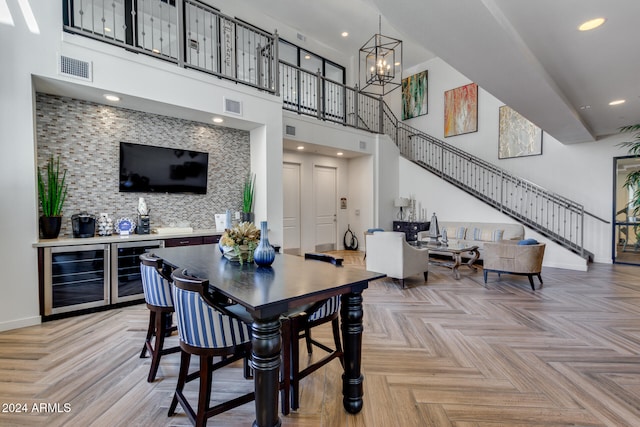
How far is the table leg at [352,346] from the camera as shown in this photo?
1.84 meters

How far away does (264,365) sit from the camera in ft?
4.69

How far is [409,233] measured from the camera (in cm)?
782

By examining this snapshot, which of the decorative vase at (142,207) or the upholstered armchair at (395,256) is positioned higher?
the decorative vase at (142,207)

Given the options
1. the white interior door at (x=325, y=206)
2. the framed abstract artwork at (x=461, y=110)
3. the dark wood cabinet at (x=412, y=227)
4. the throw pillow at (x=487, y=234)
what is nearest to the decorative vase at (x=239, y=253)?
the white interior door at (x=325, y=206)

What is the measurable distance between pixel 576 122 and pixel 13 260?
8.20m

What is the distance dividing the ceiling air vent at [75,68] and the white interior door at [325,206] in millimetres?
5027

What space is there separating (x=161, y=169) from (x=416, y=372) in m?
4.25

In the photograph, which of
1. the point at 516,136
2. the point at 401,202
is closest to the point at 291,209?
the point at 401,202

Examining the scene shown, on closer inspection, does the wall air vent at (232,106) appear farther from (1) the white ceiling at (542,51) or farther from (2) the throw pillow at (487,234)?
(2) the throw pillow at (487,234)

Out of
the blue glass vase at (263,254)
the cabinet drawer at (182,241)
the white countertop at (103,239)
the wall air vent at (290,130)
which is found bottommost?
the cabinet drawer at (182,241)

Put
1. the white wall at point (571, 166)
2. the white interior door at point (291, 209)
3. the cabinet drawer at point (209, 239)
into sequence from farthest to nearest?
the white interior door at point (291, 209)
the white wall at point (571, 166)
the cabinet drawer at point (209, 239)

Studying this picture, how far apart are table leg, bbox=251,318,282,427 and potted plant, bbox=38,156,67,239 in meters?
3.53

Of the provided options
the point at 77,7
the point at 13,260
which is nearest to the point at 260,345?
the point at 13,260

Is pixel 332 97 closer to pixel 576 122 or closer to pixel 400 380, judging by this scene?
pixel 576 122
